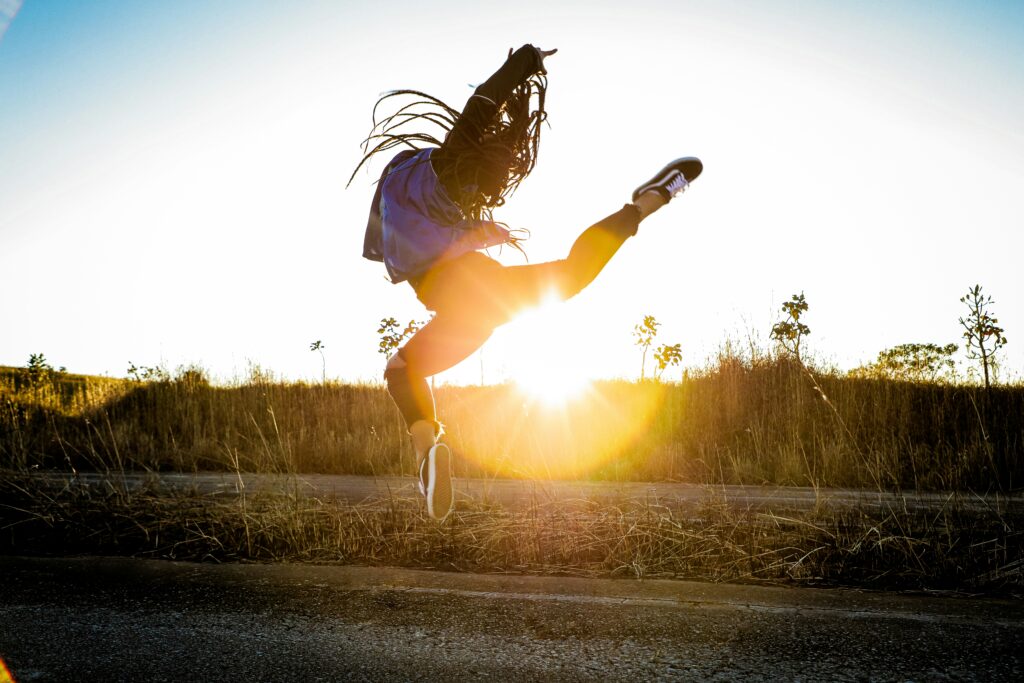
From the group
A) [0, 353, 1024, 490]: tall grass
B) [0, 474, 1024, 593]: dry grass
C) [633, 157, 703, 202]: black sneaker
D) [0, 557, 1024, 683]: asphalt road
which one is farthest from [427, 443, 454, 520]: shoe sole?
[0, 353, 1024, 490]: tall grass

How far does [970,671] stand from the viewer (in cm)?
214

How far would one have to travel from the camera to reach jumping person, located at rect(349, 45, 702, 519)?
300 centimetres

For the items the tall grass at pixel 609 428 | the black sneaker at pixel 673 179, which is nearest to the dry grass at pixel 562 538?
the black sneaker at pixel 673 179

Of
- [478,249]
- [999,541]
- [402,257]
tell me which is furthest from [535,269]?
[999,541]

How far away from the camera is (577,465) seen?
412 inches

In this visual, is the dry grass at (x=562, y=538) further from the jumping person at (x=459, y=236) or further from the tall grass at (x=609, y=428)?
the tall grass at (x=609, y=428)

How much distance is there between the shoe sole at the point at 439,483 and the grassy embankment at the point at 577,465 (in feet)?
1.81

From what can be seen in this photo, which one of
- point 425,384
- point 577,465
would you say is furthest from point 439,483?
point 577,465

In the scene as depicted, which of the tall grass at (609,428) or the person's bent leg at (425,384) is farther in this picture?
the tall grass at (609,428)

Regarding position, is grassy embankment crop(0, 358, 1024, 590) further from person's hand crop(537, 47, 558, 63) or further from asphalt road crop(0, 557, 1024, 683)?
person's hand crop(537, 47, 558, 63)

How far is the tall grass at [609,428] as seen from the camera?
9203mm

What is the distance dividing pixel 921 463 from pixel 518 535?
654cm

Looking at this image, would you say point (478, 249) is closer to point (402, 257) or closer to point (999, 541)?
point (402, 257)

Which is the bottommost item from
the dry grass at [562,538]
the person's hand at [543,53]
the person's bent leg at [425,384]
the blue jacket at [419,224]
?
the dry grass at [562,538]
